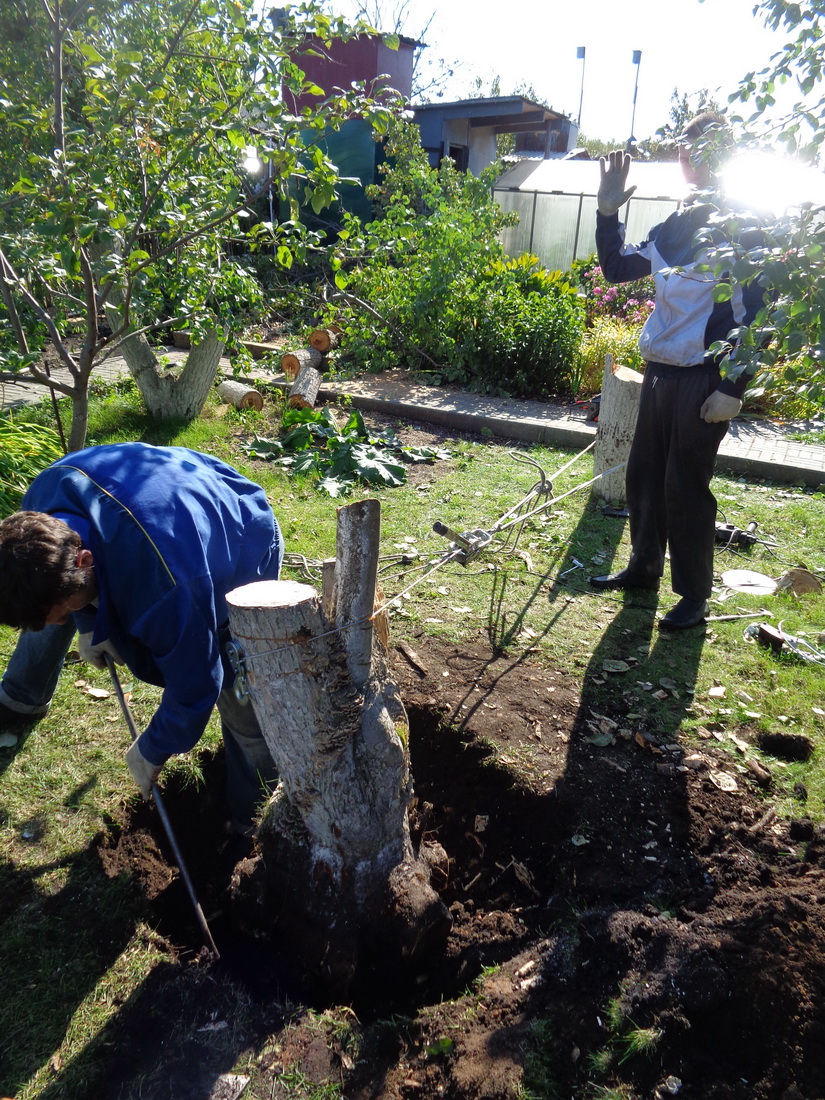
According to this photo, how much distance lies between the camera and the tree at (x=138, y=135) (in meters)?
3.13

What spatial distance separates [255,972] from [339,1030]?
18.3 inches

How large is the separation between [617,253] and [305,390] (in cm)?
457

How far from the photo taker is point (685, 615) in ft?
13.4

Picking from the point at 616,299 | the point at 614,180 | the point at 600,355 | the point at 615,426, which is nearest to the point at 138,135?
the point at 614,180

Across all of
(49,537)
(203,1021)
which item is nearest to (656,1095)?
(203,1021)

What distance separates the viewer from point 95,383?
26.3 feet

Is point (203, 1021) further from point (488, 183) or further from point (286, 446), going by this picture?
point (488, 183)

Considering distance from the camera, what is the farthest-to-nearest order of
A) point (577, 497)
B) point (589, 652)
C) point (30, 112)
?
point (577, 497), point (589, 652), point (30, 112)

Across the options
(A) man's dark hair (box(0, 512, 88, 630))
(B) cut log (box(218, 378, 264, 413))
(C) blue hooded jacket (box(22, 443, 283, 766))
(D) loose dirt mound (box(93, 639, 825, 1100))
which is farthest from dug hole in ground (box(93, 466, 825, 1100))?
(B) cut log (box(218, 378, 264, 413))

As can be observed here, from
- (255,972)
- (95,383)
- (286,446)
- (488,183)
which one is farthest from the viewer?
(488,183)

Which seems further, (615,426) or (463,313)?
(463,313)

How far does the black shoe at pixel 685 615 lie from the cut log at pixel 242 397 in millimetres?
5196

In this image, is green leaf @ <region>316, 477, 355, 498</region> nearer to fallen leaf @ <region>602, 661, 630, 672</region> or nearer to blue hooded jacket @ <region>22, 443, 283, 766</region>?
fallen leaf @ <region>602, 661, 630, 672</region>

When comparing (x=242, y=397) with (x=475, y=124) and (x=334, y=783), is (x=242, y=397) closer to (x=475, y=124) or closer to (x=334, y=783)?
(x=334, y=783)
